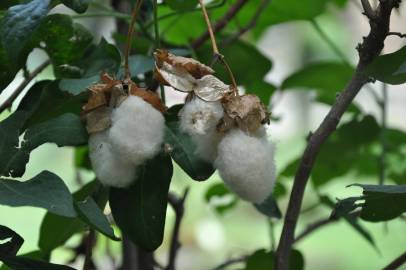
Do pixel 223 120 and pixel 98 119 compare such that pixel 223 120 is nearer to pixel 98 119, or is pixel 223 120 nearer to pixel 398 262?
pixel 98 119

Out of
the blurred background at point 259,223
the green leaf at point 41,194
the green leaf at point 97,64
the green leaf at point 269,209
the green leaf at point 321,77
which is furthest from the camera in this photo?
the blurred background at point 259,223

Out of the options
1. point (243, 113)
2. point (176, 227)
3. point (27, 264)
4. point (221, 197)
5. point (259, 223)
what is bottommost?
point (259, 223)

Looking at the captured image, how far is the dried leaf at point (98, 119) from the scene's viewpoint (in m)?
0.45

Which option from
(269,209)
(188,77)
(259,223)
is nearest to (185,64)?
(188,77)

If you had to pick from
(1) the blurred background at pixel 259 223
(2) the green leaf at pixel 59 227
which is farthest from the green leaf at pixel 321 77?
(1) the blurred background at pixel 259 223

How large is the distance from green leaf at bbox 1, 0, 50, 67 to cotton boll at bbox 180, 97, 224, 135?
0.12 meters

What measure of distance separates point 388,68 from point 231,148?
119 millimetres

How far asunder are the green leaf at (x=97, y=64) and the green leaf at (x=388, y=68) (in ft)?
0.66

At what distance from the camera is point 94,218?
0.42 m

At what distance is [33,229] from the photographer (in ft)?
5.79

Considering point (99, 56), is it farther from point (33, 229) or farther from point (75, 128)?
point (33, 229)

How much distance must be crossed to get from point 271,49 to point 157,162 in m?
3.46

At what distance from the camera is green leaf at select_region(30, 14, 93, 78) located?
55 cm

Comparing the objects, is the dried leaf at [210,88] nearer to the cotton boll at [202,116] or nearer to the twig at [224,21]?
the cotton boll at [202,116]
